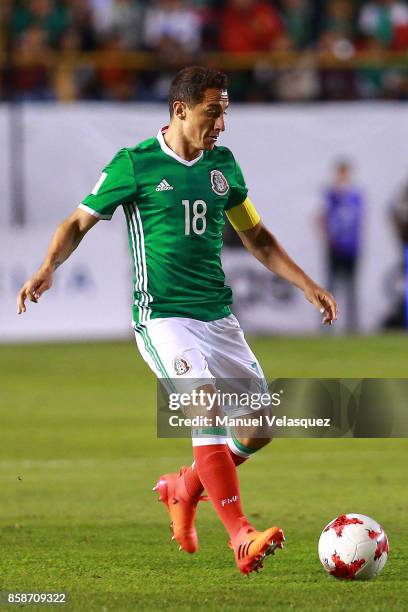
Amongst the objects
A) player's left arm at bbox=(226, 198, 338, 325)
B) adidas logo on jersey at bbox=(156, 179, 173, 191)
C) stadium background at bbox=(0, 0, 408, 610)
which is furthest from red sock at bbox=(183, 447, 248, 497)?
stadium background at bbox=(0, 0, 408, 610)

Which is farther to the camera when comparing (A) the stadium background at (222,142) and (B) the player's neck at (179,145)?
(A) the stadium background at (222,142)

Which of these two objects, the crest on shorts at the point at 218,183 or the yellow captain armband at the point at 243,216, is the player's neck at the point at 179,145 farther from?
the yellow captain armband at the point at 243,216

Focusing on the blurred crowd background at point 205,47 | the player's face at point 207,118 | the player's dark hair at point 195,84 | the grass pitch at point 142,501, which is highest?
the blurred crowd background at point 205,47

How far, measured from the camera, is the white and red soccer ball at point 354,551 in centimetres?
600

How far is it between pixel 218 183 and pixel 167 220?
32cm

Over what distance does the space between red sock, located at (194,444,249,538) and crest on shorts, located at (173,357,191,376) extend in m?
0.35

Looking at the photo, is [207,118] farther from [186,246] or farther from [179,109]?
[186,246]

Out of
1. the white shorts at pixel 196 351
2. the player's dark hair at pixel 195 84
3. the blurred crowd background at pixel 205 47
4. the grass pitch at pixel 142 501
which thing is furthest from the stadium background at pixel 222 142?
the player's dark hair at pixel 195 84

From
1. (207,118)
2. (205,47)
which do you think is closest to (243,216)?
(207,118)

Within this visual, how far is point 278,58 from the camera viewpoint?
68.3 ft

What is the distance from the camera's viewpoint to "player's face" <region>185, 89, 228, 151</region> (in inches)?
248

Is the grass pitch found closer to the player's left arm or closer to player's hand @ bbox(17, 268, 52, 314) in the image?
player's hand @ bbox(17, 268, 52, 314)

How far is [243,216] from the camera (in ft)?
22.3

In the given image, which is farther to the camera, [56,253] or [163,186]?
[163,186]
